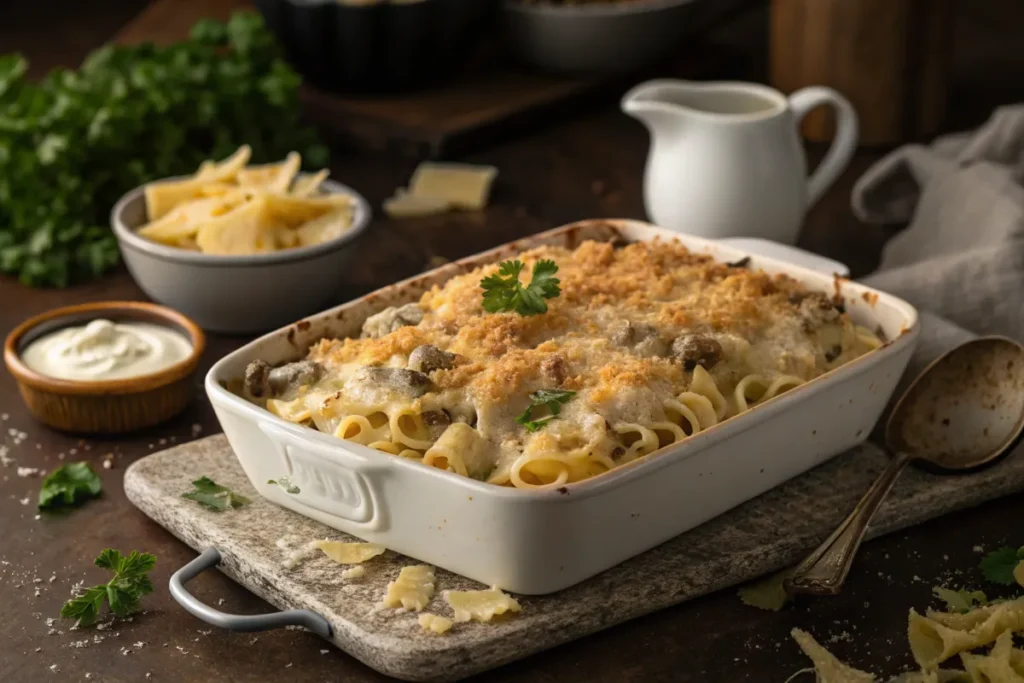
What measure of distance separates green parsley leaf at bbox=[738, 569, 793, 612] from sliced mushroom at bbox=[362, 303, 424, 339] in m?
0.76

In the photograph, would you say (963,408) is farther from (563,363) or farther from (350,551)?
(350,551)

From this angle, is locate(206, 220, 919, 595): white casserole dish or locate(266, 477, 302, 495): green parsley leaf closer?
locate(206, 220, 919, 595): white casserole dish

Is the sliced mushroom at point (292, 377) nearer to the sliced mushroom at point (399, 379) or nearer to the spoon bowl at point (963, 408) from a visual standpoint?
the sliced mushroom at point (399, 379)

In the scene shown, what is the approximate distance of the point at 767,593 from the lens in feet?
7.52

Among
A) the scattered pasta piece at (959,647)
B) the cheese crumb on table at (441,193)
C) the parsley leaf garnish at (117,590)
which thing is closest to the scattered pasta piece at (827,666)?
the scattered pasta piece at (959,647)

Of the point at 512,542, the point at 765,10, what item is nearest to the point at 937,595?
the point at 512,542

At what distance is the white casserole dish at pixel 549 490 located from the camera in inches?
82.0

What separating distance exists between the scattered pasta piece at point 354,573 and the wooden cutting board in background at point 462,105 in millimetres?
2202

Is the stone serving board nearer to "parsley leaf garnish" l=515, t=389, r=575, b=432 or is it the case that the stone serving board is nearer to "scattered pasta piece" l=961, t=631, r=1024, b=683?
"parsley leaf garnish" l=515, t=389, r=575, b=432

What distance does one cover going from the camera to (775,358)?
2506 mm

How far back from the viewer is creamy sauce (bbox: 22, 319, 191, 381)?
9.37 ft

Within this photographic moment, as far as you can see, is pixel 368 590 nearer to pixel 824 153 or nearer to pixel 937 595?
pixel 937 595

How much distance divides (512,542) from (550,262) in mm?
633

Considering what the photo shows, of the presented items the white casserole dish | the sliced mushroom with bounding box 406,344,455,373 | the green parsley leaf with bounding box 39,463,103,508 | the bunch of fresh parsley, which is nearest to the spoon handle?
the white casserole dish
